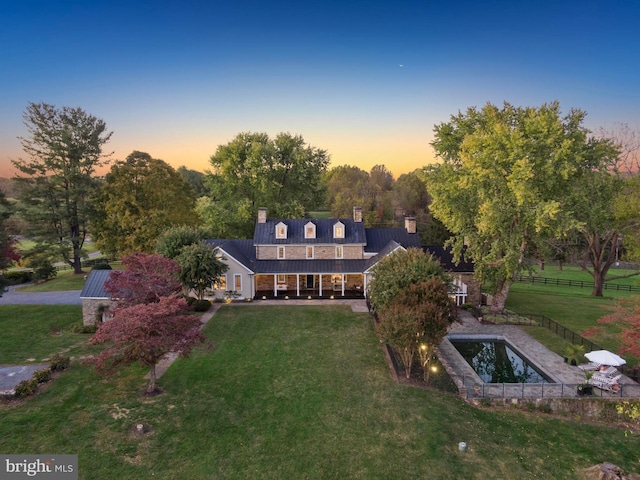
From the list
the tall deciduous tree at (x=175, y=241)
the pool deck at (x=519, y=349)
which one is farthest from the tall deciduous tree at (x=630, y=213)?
the tall deciduous tree at (x=175, y=241)

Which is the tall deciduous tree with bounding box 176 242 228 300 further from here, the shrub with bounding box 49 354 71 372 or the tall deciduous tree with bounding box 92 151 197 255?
the tall deciduous tree with bounding box 92 151 197 255

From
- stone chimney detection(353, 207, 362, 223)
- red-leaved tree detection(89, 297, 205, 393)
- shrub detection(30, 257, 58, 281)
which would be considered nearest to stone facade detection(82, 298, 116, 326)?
red-leaved tree detection(89, 297, 205, 393)

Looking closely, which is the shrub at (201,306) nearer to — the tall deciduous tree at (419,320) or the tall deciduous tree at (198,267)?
the tall deciduous tree at (198,267)

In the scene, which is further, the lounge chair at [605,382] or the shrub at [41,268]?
the shrub at [41,268]

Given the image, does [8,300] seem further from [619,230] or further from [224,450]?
[619,230]

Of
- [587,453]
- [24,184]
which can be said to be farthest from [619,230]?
[24,184]

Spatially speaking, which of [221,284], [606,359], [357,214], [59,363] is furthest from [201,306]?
[606,359]

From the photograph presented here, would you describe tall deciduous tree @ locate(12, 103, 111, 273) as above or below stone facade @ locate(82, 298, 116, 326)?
above
